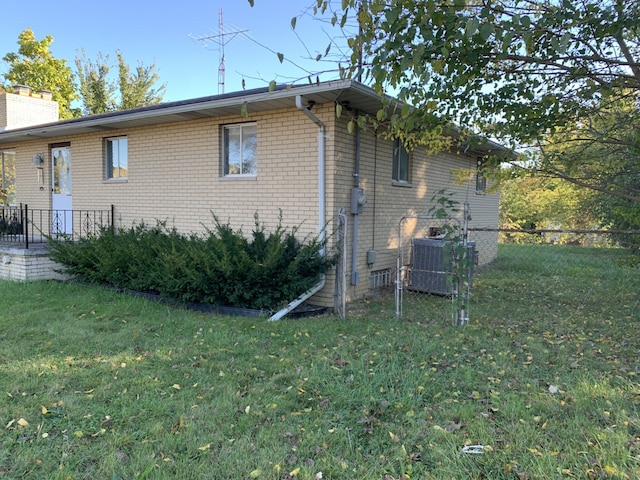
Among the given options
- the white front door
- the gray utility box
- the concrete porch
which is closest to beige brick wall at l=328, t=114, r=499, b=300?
the gray utility box

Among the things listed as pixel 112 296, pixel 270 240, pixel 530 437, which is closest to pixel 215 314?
pixel 270 240

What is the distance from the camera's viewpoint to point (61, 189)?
10.7 meters

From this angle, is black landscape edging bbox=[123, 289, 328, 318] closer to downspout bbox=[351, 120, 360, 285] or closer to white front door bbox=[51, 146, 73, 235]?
downspout bbox=[351, 120, 360, 285]

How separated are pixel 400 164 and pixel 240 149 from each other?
128 inches

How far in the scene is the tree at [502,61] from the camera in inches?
123

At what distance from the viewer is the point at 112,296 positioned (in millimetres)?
6945

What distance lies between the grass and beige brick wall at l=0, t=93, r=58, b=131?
984cm

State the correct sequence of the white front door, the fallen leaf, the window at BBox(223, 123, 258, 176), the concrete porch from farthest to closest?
the white front door, the concrete porch, the window at BBox(223, 123, 258, 176), the fallen leaf

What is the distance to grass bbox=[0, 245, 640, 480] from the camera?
2566 millimetres

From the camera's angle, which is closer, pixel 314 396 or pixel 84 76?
pixel 314 396

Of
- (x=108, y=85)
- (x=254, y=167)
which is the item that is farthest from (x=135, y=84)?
(x=254, y=167)

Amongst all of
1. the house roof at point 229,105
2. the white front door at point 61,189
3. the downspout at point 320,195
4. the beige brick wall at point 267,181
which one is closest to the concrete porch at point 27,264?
the beige brick wall at point 267,181

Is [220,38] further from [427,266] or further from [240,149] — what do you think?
[427,266]

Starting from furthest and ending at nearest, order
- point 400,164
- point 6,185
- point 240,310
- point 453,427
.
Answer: point 6,185 < point 400,164 < point 240,310 < point 453,427
